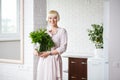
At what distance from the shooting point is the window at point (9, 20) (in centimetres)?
374

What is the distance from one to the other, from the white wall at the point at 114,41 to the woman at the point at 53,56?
1144mm

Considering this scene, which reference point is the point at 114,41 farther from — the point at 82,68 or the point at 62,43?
the point at 82,68

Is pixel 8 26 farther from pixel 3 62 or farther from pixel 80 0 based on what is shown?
pixel 80 0

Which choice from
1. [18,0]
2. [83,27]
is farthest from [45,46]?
[83,27]

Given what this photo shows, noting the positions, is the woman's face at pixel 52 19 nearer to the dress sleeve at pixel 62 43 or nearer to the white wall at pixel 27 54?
the dress sleeve at pixel 62 43

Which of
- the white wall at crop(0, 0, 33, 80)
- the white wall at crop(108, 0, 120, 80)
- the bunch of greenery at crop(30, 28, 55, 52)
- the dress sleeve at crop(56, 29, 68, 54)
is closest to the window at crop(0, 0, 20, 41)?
the white wall at crop(0, 0, 33, 80)

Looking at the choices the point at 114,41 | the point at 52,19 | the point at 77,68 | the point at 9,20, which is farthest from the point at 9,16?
the point at 77,68

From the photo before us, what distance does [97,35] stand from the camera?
5.08 meters

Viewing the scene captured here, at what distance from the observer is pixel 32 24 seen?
133 inches

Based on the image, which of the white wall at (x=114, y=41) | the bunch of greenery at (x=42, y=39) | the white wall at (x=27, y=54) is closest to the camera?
the bunch of greenery at (x=42, y=39)

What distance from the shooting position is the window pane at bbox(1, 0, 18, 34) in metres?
3.80

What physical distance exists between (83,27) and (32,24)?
236 centimetres

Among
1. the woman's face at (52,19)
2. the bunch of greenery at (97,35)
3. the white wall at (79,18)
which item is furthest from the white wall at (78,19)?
the woman's face at (52,19)

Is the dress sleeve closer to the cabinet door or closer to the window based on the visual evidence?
the window
